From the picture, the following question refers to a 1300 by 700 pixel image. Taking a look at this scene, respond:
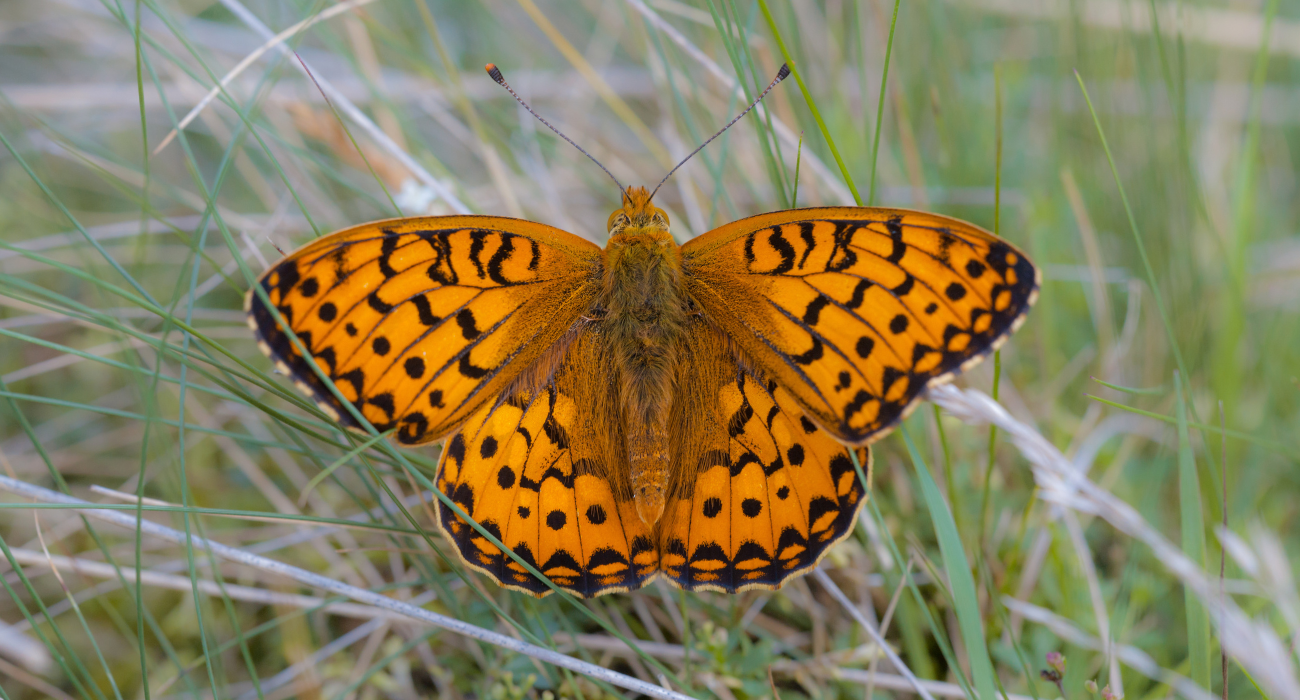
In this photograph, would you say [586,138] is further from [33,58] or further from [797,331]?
[33,58]

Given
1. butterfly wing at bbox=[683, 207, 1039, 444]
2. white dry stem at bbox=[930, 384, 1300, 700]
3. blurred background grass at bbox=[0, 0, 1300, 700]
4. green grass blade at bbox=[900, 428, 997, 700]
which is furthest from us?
blurred background grass at bbox=[0, 0, 1300, 700]

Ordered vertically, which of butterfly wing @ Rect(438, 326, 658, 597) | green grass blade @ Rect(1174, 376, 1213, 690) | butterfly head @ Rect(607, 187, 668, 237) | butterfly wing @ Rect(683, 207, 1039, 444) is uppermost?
butterfly head @ Rect(607, 187, 668, 237)

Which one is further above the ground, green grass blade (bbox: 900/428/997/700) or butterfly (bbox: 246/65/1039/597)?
butterfly (bbox: 246/65/1039/597)

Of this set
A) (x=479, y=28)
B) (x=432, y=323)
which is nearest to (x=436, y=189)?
(x=432, y=323)

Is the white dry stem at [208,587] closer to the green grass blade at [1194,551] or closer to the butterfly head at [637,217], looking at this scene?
the butterfly head at [637,217]

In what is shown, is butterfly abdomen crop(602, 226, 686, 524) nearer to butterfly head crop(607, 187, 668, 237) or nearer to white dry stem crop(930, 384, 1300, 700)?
butterfly head crop(607, 187, 668, 237)

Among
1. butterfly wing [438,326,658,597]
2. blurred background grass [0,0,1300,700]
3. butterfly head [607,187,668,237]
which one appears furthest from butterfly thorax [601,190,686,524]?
blurred background grass [0,0,1300,700]

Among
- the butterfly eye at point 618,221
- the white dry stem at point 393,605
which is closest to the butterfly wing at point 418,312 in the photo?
the butterfly eye at point 618,221

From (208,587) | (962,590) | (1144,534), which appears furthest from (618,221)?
(208,587)
